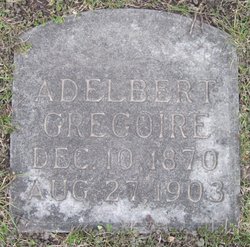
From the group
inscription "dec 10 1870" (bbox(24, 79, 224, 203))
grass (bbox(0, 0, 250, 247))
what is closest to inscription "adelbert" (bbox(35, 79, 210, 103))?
inscription "dec 10 1870" (bbox(24, 79, 224, 203))

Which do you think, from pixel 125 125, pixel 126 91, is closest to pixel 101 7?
pixel 126 91

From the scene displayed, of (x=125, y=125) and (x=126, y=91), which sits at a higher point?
(x=126, y=91)

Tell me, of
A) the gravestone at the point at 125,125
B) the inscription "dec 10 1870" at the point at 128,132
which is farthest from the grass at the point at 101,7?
the inscription "dec 10 1870" at the point at 128,132

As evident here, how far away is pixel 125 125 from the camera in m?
2.53

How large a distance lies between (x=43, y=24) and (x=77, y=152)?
0.67m

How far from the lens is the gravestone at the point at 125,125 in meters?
2.48

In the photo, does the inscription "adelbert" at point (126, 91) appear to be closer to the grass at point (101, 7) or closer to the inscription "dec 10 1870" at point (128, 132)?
the inscription "dec 10 1870" at point (128, 132)

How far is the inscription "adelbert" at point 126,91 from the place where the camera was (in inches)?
99.9

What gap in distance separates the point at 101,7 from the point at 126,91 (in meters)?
0.47

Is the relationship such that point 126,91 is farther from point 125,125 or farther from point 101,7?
point 101,7

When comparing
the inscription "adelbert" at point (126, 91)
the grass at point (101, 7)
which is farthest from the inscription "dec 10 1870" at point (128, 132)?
the grass at point (101, 7)

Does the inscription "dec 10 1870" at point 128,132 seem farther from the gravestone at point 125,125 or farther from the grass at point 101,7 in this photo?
the grass at point 101,7

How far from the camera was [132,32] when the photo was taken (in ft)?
8.55

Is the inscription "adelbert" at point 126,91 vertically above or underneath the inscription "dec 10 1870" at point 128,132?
above
